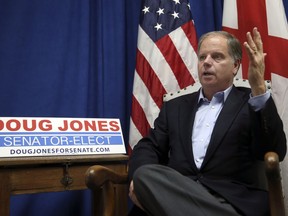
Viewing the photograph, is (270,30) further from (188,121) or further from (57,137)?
(57,137)

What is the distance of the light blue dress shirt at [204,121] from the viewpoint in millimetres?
1393

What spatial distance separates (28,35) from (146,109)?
816mm

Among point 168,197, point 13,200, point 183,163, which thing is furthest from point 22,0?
point 168,197

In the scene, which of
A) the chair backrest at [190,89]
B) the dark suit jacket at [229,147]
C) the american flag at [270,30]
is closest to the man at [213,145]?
the dark suit jacket at [229,147]

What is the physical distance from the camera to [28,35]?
1970 millimetres

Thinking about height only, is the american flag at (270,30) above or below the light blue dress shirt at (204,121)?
above

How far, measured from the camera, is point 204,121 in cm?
145

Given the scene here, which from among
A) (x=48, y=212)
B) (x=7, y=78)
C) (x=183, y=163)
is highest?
(x=7, y=78)

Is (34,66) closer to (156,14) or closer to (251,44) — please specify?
(156,14)

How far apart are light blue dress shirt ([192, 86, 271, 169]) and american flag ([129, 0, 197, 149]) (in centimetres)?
49

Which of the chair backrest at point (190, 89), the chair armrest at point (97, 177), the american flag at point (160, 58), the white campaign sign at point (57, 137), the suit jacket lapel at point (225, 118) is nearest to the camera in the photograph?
the chair armrest at point (97, 177)

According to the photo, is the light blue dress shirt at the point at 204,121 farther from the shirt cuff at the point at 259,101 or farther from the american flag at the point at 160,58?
the american flag at the point at 160,58

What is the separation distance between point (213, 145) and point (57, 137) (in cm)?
70

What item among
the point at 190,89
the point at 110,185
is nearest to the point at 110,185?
the point at 110,185
